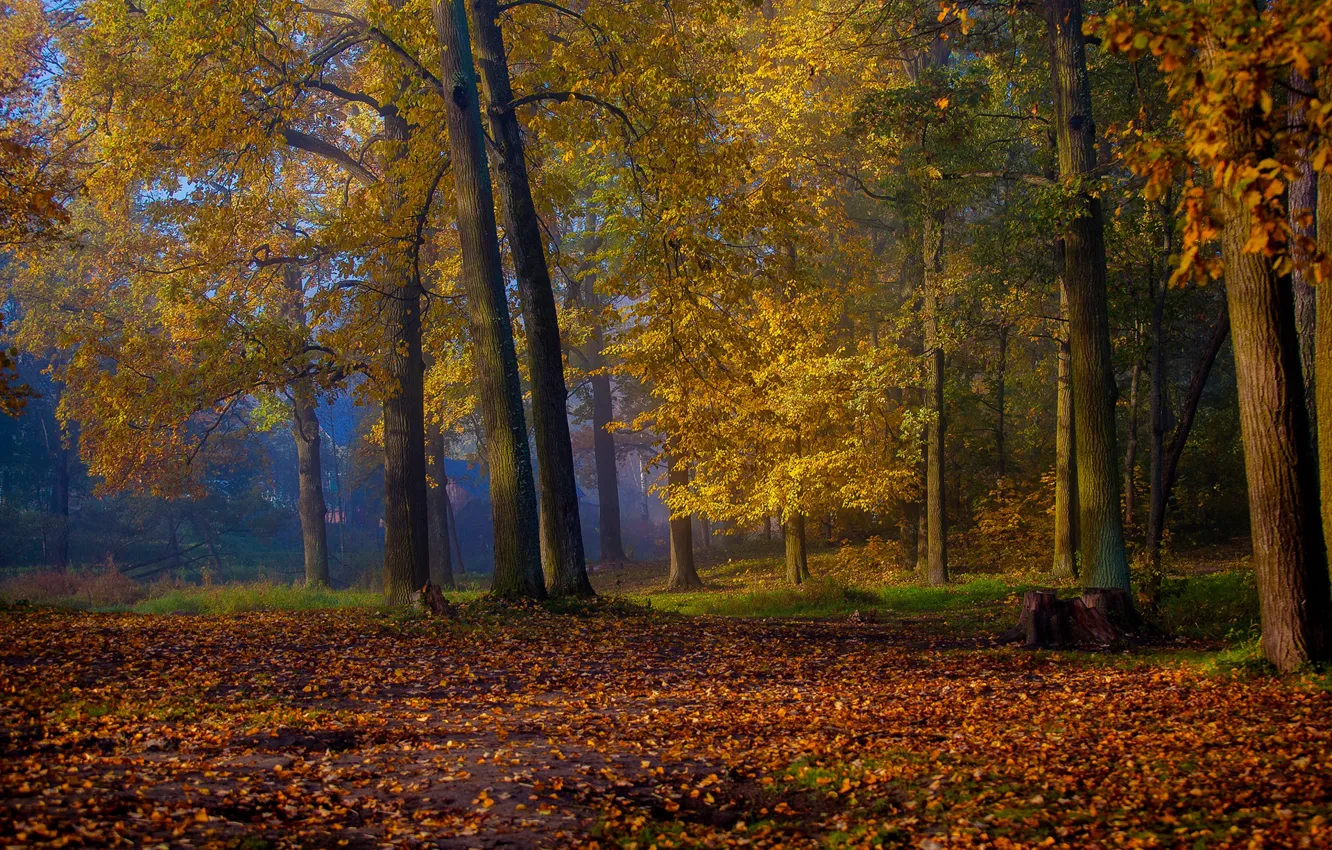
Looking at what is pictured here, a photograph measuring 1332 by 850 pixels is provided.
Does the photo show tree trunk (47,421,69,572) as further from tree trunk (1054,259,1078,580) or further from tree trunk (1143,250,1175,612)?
tree trunk (1143,250,1175,612)

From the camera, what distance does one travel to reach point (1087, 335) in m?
12.3

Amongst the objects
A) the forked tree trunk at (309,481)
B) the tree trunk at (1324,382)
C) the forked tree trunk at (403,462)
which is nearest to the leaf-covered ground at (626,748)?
the tree trunk at (1324,382)

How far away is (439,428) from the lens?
2981 cm

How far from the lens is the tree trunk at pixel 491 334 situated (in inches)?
493

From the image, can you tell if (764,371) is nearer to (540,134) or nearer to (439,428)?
(540,134)

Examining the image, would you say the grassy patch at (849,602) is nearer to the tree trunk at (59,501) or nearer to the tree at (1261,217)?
the tree at (1261,217)

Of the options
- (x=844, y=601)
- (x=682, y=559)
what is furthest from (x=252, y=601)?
(x=844, y=601)

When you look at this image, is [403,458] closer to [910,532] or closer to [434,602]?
[434,602]

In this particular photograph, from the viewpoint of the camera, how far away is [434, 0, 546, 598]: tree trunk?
493 inches

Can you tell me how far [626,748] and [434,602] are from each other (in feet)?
20.6

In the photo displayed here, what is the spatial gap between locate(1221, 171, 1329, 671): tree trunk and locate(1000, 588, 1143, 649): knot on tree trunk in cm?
353

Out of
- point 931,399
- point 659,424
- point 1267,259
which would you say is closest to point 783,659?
point 1267,259

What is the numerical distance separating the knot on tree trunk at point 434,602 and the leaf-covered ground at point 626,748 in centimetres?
169

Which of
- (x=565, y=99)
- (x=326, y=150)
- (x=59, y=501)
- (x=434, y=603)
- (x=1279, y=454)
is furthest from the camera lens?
(x=59, y=501)
